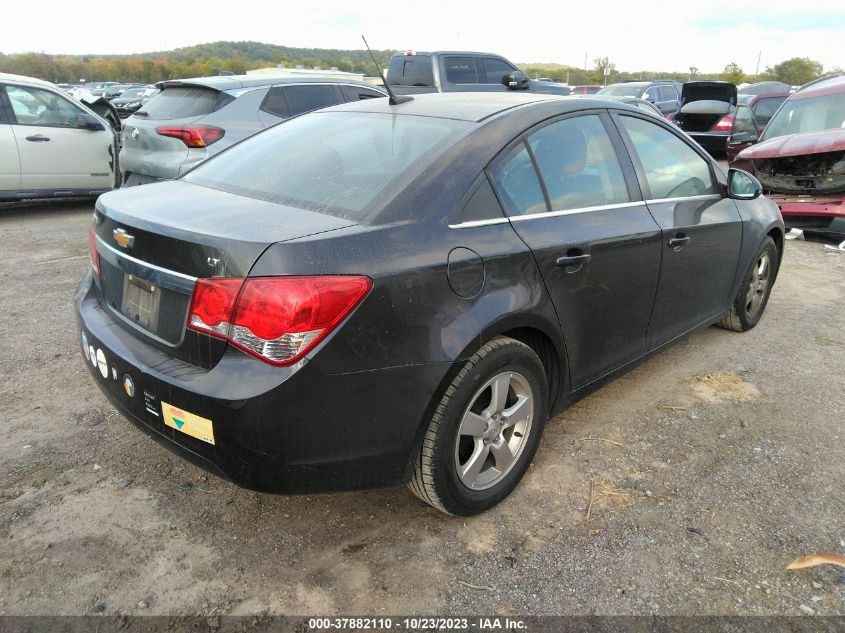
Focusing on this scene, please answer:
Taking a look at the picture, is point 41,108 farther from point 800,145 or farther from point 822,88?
point 822,88

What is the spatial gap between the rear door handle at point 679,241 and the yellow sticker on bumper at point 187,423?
7.95 feet

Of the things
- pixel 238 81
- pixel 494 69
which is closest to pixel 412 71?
pixel 494 69

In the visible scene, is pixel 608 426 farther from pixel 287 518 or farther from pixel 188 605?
pixel 188 605

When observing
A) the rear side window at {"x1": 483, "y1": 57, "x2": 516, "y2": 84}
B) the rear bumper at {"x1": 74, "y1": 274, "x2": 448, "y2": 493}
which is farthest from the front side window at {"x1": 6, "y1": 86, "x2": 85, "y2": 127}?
the rear side window at {"x1": 483, "y1": 57, "x2": 516, "y2": 84}

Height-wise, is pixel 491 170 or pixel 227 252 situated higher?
pixel 491 170

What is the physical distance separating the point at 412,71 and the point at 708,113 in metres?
5.93

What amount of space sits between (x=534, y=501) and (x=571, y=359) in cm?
63

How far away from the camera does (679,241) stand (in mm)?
3387

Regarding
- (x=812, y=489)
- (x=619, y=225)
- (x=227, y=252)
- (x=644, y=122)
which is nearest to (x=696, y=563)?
(x=812, y=489)

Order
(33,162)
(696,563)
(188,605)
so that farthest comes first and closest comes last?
(33,162), (696,563), (188,605)

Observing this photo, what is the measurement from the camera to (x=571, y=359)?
9.41 ft

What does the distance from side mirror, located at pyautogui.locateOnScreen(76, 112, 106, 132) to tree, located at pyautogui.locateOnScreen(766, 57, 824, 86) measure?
53.6 m

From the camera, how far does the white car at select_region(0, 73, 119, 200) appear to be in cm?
773

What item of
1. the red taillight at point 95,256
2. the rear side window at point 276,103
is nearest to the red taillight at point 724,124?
the rear side window at point 276,103
